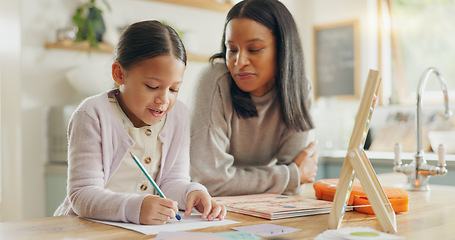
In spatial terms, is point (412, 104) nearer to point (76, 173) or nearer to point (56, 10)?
point (56, 10)

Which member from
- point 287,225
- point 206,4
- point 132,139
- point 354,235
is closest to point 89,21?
point 206,4

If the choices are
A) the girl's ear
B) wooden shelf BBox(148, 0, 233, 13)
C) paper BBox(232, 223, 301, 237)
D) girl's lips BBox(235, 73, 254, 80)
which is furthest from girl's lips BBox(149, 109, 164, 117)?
wooden shelf BBox(148, 0, 233, 13)

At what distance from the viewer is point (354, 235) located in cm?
94

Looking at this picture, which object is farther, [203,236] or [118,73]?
[118,73]

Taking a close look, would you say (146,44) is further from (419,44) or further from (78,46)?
(419,44)

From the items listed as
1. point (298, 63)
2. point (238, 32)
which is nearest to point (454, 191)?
point (298, 63)

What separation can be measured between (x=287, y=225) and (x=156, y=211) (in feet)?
0.86

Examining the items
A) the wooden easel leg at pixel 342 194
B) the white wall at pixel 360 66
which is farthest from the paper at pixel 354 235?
the white wall at pixel 360 66

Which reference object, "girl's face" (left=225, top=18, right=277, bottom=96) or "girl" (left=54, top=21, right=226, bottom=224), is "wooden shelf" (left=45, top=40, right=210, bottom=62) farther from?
"girl" (left=54, top=21, right=226, bottom=224)

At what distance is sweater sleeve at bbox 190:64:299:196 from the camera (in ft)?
5.18

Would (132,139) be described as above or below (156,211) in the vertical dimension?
above

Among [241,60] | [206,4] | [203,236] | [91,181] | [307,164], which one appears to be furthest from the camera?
[206,4]

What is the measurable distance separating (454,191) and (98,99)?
1.18m

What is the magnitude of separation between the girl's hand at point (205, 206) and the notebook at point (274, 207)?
0.29ft
